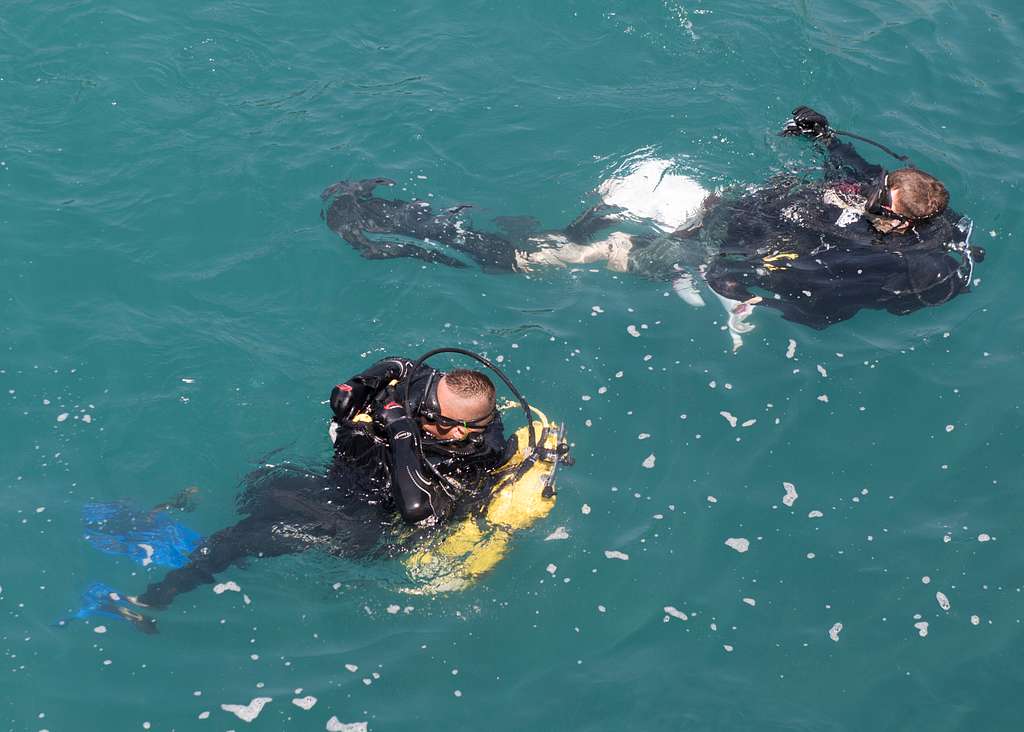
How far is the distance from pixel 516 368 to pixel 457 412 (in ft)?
6.87

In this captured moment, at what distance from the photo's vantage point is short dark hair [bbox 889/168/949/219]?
722 cm

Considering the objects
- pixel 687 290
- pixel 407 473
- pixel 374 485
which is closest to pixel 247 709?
pixel 374 485

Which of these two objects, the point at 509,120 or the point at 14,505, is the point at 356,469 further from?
the point at 509,120

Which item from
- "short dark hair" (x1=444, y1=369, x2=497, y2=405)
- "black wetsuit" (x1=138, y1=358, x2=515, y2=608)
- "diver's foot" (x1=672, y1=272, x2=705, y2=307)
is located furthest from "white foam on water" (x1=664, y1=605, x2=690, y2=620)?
"diver's foot" (x1=672, y1=272, x2=705, y2=307)

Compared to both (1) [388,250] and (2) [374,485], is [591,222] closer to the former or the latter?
(1) [388,250]

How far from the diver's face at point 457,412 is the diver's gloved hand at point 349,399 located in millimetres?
460

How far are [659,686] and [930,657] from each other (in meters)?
1.79

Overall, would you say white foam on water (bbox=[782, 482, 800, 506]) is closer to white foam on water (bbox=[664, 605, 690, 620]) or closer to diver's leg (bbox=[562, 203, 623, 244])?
white foam on water (bbox=[664, 605, 690, 620])

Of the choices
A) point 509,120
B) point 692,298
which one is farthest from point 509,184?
point 692,298

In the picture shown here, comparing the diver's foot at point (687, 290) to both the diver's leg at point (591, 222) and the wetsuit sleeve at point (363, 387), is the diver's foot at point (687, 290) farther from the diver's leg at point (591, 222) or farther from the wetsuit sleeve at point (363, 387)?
the wetsuit sleeve at point (363, 387)

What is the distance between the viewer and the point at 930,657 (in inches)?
235

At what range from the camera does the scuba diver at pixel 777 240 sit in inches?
294

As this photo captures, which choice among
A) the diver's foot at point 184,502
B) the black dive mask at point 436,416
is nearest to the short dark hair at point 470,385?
the black dive mask at point 436,416

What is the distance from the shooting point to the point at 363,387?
5.58 m
